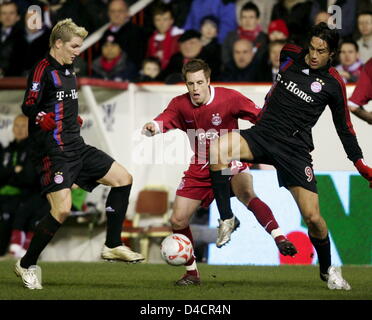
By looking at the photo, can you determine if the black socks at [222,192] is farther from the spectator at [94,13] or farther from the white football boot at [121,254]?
the spectator at [94,13]

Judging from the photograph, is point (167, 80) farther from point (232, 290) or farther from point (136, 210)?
point (232, 290)

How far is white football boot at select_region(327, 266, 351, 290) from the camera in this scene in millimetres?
8867

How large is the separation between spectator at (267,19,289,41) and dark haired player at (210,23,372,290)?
4379mm

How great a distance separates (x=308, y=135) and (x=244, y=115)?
714mm

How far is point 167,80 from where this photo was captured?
1335 cm

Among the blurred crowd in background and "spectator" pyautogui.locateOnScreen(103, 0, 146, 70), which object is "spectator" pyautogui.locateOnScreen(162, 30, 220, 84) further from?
"spectator" pyautogui.locateOnScreen(103, 0, 146, 70)

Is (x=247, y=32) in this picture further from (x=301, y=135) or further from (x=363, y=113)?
(x=301, y=135)

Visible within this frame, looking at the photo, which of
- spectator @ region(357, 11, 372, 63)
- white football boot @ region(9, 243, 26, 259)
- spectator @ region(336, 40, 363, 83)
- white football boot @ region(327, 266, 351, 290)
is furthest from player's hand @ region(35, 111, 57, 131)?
spectator @ region(357, 11, 372, 63)

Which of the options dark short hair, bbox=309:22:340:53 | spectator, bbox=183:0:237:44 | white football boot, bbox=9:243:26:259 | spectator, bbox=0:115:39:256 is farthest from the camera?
spectator, bbox=183:0:237:44

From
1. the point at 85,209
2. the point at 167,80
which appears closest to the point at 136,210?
the point at 85,209

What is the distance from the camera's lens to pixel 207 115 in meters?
9.50

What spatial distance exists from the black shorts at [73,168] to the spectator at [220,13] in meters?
5.33

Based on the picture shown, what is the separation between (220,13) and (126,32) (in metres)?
1.34

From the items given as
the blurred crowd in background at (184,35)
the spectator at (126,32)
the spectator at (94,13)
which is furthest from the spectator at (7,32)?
the spectator at (126,32)
